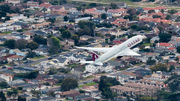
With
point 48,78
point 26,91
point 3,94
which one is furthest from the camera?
point 48,78

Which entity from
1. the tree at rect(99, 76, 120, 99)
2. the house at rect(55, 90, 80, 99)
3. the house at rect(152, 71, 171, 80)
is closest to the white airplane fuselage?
the tree at rect(99, 76, 120, 99)

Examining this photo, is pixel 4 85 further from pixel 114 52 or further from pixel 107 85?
pixel 114 52

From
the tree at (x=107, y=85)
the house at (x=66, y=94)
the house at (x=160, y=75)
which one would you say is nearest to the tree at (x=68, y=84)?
the house at (x=66, y=94)

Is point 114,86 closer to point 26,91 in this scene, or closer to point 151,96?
point 151,96

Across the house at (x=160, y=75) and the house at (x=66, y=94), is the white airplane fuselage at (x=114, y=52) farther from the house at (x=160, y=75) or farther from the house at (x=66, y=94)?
the house at (x=160, y=75)

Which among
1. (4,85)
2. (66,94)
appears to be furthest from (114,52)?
(4,85)

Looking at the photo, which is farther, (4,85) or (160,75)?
(160,75)

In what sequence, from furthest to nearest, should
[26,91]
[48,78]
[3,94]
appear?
1. [48,78]
2. [26,91]
3. [3,94]

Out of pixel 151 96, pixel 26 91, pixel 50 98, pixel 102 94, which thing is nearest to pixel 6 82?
pixel 26 91
